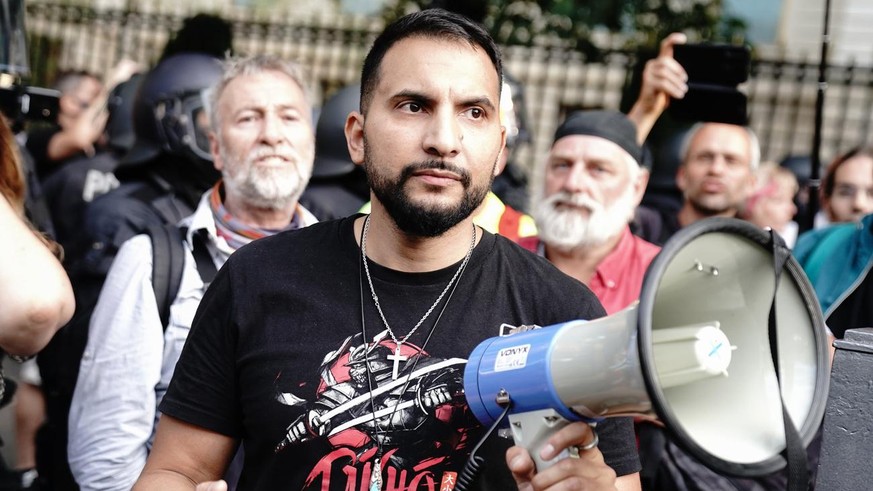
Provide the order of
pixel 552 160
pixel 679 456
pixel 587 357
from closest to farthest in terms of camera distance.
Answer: pixel 587 357 < pixel 679 456 < pixel 552 160

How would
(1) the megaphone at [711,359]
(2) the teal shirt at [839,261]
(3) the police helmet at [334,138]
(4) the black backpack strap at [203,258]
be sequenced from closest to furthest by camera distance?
(1) the megaphone at [711,359] → (4) the black backpack strap at [203,258] → (2) the teal shirt at [839,261] → (3) the police helmet at [334,138]

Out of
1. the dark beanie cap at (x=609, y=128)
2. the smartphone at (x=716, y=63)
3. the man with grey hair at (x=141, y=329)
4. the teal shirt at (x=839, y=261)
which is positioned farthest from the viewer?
the smartphone at (x=716, y=63)

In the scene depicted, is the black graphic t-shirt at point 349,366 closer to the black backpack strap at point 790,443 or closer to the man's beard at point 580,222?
the black backpack strap at point 790,443

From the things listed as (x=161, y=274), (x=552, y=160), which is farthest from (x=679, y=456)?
(x=161, y=274)

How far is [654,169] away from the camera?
8703mm

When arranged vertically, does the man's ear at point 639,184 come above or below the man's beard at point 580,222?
above

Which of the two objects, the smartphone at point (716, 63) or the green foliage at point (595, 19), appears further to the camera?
the green foliage at point (595, 19)

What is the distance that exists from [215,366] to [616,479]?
88 cm

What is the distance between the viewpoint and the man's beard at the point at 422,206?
2.46 metres

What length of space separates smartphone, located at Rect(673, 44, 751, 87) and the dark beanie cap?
41cm

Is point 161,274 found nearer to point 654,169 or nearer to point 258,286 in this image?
point 258,286

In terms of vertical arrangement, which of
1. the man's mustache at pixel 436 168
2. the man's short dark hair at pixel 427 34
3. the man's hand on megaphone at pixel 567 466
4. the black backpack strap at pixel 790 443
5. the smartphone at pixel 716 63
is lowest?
the man's hand on megaphone at pixel 567 466

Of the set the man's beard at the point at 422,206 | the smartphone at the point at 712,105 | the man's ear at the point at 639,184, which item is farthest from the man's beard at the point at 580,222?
the man's beard at the point at 422,206

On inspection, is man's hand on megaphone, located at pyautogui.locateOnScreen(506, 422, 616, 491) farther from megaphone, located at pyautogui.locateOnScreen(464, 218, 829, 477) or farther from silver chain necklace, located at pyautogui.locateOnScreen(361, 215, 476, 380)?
silver chain necklace, located at pyautogui.locateOnScreen(361, 215, 476, 380)
